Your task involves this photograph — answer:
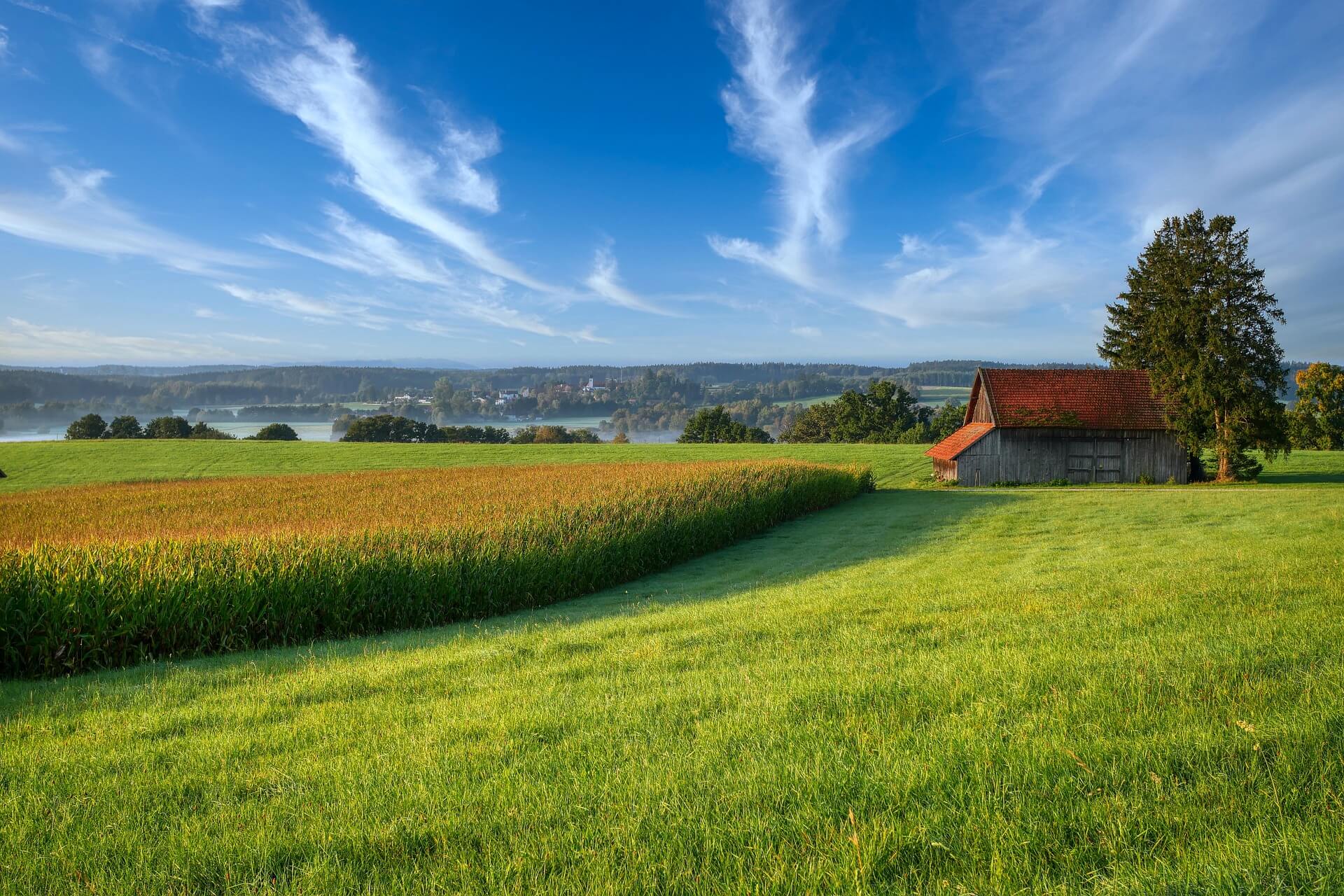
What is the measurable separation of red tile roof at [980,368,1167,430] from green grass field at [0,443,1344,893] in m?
32.5

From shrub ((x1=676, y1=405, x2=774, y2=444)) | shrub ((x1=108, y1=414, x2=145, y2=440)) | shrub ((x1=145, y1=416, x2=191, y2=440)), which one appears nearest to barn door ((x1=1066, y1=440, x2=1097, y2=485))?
shrub ((x1=676, y1=405, x2=774, y2=444))

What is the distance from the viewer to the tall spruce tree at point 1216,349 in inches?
1379

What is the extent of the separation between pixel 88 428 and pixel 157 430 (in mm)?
6488

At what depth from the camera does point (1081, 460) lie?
38.2m

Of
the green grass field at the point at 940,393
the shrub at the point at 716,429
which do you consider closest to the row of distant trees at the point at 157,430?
the shrub at the point at 716,429

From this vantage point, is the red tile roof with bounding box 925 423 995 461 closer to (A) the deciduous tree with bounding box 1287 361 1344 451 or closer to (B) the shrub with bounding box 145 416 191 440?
(A) the deciduous tree with bounding box 1287 361 1344 451

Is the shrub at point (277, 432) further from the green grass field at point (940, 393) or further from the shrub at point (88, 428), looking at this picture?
the green grass field at point (940, 393)

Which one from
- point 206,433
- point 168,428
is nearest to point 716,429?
point 206,433

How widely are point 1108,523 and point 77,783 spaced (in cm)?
2069

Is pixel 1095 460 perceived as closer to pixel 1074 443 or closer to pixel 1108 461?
pixel 1108 461

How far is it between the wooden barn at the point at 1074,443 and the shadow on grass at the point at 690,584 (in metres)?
10.9

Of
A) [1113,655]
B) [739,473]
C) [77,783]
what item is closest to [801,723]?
[1113,655]

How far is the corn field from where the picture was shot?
8641 millimetres

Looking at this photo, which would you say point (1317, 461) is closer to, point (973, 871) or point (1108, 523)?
point (1108, 523)
